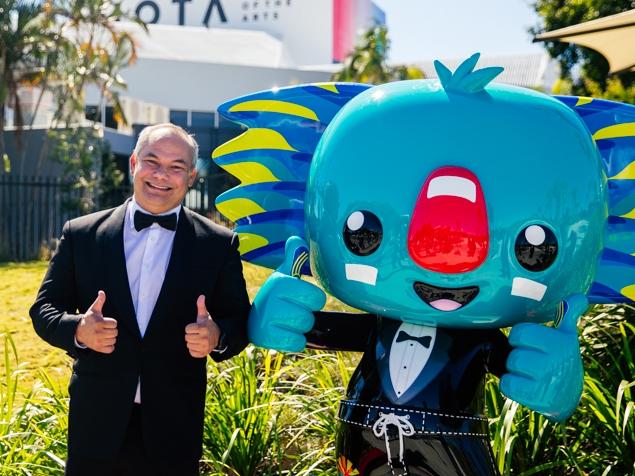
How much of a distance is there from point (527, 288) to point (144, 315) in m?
1.31

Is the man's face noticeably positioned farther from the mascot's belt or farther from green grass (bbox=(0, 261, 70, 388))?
green grass (bbox=(0, 261, 70, 388))

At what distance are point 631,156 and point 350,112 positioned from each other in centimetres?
105

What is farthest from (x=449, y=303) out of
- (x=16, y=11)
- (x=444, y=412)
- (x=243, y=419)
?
(x=16, y=11)

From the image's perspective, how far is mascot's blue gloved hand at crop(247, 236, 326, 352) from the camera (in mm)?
2482

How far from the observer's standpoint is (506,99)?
2.45 m

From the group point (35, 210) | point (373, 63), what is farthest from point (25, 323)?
point (373, 63)

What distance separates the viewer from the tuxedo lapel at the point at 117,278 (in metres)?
2.58

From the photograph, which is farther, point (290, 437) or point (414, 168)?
point (290, 437)

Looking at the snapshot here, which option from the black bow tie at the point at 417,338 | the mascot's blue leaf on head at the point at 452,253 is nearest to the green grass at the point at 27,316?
the mascot's blue leaf on head at the point at 452,253

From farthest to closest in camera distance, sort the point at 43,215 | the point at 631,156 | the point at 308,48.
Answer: the point at 308,48, the point at 43,215, the point at 631,156

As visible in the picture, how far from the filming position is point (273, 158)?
2.93 metres

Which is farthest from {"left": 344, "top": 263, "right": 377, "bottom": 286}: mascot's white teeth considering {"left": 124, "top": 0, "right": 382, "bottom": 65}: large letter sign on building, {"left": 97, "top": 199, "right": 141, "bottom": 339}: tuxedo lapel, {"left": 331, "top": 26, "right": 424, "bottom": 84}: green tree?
{"left": 124, "top": 0, "right": 382, "bottom": 65}: large letter sign on building

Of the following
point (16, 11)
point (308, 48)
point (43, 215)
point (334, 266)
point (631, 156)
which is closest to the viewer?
point (334, 266)

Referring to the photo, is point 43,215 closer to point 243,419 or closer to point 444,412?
point 243,419
